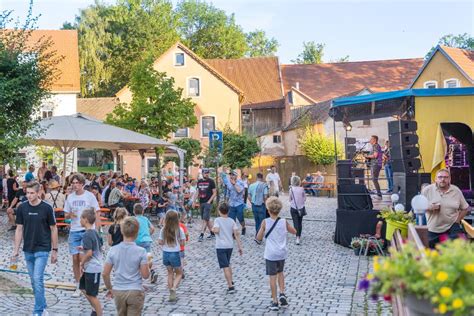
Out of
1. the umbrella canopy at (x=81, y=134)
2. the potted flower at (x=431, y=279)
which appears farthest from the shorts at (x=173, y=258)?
the umbrella canopy at (x=81, y=134)

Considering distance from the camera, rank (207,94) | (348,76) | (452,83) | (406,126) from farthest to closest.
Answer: (348,76), (207,94), (452,83), (406,126)

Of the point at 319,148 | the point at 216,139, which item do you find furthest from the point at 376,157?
the point at 319,148

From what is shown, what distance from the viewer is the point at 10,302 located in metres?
9.68

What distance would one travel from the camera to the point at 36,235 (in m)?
8.48

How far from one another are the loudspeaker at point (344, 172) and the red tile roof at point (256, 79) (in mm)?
41810

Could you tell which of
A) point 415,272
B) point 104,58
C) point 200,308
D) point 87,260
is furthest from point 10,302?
point 104,58

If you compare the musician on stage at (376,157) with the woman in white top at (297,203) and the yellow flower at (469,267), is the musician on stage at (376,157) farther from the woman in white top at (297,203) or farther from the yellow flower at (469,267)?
the yellow flower at (469,267)

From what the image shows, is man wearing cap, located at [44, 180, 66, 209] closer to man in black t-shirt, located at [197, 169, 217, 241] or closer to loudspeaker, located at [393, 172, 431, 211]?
man in black t-shirt, located at [197, 169, 217, 241]

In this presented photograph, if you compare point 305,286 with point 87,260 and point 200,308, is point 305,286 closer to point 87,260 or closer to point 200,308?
point 200,308

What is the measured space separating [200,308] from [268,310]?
0.94 m

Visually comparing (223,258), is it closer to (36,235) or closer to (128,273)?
(36,235)

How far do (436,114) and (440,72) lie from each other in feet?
71.5

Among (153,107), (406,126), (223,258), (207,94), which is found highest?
(207,94)

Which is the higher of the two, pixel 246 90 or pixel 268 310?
pixel 246 90
